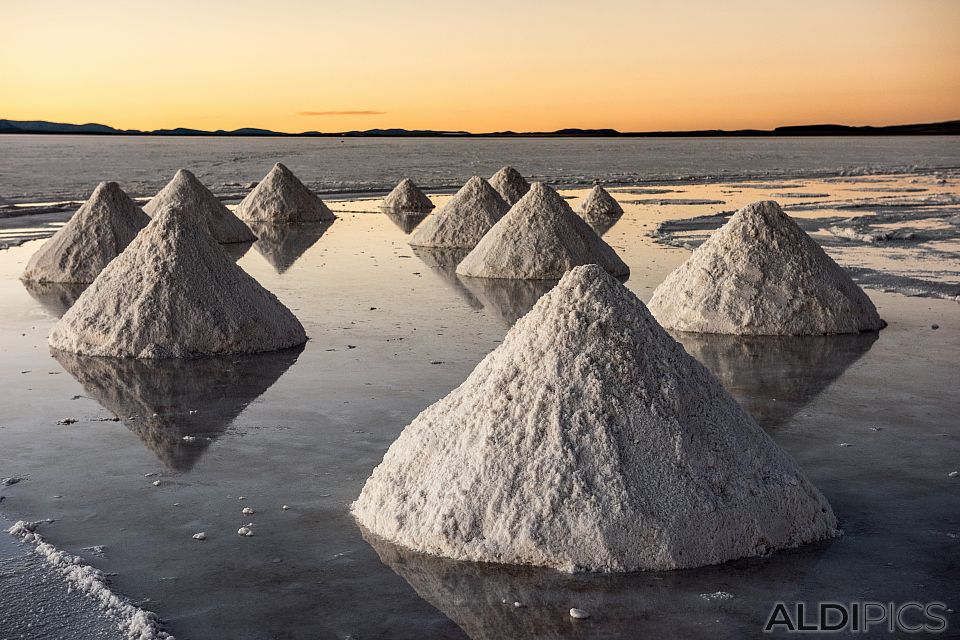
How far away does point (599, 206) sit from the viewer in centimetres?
2620

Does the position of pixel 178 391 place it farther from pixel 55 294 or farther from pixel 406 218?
pixel 406 218

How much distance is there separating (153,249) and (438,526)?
5673mm

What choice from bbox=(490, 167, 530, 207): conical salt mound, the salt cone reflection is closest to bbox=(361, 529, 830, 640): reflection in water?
the salt cone reflection

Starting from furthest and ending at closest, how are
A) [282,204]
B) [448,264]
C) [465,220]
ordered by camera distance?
1. [282,204]
2. [465,220]
3. [448,264]

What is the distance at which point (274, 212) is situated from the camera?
79.3 ft

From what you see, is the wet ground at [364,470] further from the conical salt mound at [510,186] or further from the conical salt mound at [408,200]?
the conical salt mound at [408,200]

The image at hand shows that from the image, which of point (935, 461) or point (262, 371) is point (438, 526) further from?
point (262, 371)

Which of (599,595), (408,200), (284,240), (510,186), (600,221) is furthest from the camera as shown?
(408,200)

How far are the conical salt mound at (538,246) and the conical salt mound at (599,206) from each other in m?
10.4

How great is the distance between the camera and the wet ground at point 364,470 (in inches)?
179

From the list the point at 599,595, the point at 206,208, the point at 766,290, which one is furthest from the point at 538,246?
the point at 599,595

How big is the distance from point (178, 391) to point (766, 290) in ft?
18.3

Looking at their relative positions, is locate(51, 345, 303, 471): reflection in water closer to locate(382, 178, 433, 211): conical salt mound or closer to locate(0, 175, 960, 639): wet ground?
locate(0, 175, 960, 639): wet ground

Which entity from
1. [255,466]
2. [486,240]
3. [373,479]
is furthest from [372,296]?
[373,479]
